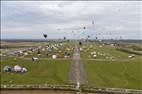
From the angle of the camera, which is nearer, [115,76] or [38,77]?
[38,77]

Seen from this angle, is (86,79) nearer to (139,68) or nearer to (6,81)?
(6,81)

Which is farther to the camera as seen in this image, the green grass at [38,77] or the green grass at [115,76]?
the green grass at [38,77]

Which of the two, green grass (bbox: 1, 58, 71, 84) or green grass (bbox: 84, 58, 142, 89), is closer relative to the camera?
green grass (bbox: 84, 58, 142, 89)

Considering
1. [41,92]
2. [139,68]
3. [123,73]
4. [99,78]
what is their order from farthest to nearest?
1. [139,68]
2. [123,73]
3. [99,78]
4. [41,92]

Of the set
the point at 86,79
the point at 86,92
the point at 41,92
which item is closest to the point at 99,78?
the point at 86,79

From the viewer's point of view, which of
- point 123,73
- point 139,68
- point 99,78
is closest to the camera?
point 99,78

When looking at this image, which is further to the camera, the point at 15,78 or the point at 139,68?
the point at 139,68

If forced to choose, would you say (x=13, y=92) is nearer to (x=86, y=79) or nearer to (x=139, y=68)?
(x=86, y=79)
